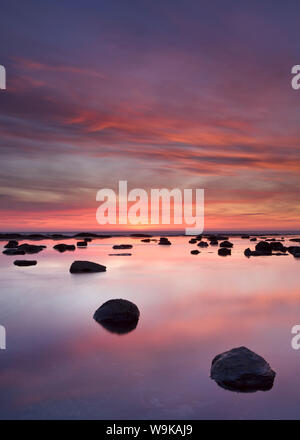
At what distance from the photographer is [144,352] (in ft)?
26.9

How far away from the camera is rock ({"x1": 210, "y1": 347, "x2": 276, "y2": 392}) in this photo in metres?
6.12

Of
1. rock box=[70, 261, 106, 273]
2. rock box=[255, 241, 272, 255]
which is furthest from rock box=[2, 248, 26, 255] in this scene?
rock box=[255, 241, 272, 255]

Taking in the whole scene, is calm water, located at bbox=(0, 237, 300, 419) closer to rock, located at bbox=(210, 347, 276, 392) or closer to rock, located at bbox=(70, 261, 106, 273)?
rock, located at bbox=(210, 347, 276, 392)

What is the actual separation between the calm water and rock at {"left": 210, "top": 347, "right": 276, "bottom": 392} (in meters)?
0.19

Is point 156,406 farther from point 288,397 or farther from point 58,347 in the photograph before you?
point 58,347

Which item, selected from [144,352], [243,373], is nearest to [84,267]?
[144,352]

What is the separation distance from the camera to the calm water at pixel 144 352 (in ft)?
18.1

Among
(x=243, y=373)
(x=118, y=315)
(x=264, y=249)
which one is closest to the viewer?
(x=243, y=373)

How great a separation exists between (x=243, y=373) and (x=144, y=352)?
9.03ft

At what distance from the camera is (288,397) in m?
5.82

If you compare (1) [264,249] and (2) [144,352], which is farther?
(1) [264,249]

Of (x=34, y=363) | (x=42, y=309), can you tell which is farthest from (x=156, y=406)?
(x=42, y=309)

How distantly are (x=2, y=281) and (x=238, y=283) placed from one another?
1357cm

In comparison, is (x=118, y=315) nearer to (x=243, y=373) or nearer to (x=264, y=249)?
(x=243, y=373)
